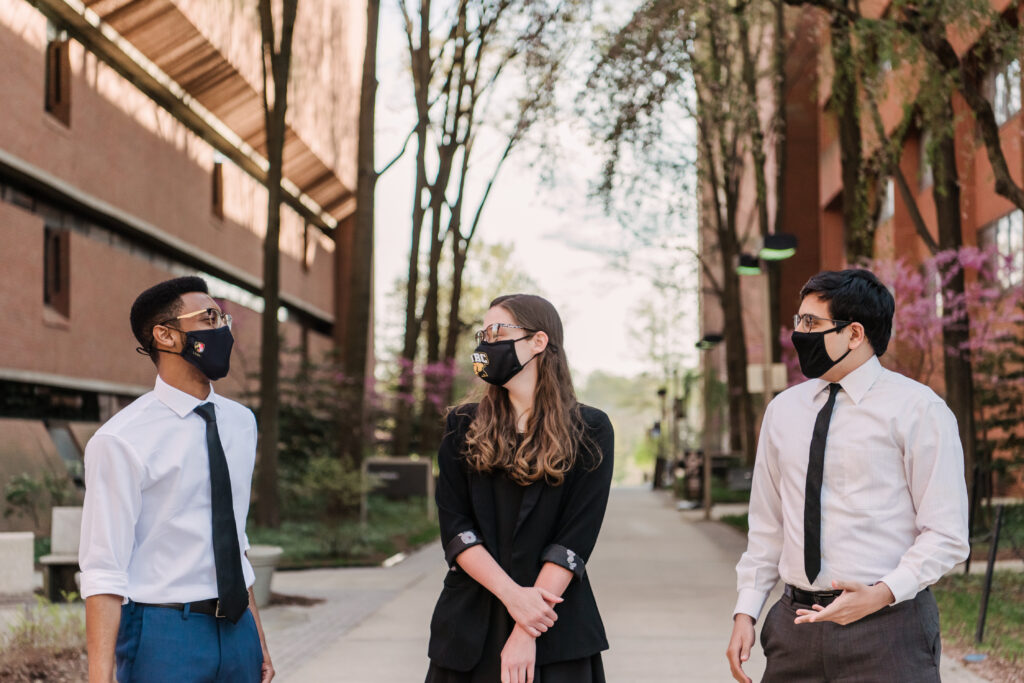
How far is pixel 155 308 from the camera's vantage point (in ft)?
12.6

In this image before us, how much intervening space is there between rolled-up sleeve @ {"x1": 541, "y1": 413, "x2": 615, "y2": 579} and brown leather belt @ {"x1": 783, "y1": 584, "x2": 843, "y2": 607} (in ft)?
1.96

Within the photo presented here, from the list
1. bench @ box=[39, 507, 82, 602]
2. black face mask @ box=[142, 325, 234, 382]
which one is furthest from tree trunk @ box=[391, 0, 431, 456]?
black face mask @ box=[142, 325, 234, 382]

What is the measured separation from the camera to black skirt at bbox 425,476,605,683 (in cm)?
366

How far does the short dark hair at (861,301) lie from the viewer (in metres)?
3.77

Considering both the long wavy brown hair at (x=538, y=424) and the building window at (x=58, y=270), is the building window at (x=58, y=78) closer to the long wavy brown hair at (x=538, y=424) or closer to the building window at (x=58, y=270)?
the building window at (x=58, y=270)

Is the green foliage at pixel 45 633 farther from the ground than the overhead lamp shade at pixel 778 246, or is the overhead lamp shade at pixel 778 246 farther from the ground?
the overhead lamp shade at pixel 778 246

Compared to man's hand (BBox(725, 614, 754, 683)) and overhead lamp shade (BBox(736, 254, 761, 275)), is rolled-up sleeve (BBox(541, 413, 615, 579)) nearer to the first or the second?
man's hand (BBox(725, 614, 754, 683))

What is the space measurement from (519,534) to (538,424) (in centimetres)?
33

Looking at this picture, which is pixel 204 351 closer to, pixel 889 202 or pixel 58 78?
pixel 58 78

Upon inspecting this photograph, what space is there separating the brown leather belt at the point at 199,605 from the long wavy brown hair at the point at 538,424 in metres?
0.82

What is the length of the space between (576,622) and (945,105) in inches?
423

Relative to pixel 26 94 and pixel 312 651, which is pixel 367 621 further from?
pixel 26 94

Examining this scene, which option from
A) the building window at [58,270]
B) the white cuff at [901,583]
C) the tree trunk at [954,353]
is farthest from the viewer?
the building window at [58,270]

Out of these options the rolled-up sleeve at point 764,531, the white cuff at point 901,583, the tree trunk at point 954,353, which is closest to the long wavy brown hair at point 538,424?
the rolled-up sleeve at point 764,531
